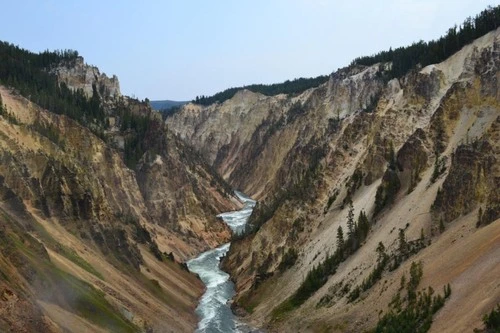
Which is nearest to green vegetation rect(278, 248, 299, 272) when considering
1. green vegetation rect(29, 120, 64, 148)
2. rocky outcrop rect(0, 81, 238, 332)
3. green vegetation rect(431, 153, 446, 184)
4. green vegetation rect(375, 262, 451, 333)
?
rocky outcrop rect(0, 81, 238, 332)

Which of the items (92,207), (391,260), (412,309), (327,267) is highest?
(92,207)

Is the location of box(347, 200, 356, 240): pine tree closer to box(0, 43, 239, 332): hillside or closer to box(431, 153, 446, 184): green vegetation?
box(431, 153, 446, 184): green vegetation

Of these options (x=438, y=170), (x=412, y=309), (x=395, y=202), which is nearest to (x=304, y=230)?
(x=395, y=202)

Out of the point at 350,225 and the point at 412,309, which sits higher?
the point at 350,225

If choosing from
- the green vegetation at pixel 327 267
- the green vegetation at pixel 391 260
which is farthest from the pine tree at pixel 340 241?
the green vegetation at pixel 391 260

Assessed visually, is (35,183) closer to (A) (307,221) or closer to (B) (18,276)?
(B) (18,276)

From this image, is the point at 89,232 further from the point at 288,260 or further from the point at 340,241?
the point at 340,241

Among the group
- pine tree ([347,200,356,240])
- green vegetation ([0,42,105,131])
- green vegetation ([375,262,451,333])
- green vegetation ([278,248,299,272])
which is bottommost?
green vegetation ([278,248,299,272])
